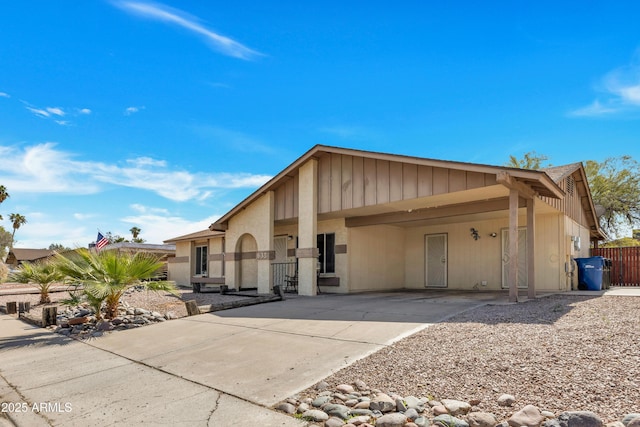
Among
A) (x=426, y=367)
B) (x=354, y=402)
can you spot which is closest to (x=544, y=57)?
(x=426, y=367)

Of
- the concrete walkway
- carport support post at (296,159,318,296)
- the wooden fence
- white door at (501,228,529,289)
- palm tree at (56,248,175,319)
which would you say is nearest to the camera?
the concrete walkway

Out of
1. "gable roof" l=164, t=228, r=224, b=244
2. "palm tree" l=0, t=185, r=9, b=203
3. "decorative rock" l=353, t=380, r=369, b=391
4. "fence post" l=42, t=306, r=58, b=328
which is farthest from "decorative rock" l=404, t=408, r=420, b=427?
"palm tree" l=0, t=185, r=9, b=203

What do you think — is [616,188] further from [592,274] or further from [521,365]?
[521,365]

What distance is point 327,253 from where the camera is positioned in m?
15.3

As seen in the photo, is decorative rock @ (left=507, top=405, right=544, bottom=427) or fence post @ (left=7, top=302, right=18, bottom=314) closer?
decorative rock @ (left=507, top=405, right=544, bottom=427)

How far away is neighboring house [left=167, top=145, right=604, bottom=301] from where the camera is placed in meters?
10.5

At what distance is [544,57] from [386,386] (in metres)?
11.1

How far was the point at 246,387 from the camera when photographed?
464cm

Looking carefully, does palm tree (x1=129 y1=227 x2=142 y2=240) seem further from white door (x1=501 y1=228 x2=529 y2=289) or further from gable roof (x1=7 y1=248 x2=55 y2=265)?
white door (x1=501 y1=228 x2=529 y2=289)

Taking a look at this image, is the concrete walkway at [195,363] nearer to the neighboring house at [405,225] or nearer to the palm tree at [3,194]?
the neighboring house at [405,225]

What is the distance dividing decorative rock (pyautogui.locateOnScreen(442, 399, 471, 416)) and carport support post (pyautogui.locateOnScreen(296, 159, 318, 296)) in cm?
1004

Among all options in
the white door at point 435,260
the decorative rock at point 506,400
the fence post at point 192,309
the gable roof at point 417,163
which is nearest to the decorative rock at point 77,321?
the fence post at point 192,309

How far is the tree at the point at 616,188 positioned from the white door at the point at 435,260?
20388 mm

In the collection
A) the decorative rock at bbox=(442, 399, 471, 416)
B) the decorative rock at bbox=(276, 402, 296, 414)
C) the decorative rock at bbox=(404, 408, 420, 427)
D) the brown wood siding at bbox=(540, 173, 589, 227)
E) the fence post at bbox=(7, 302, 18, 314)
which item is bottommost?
the fence post at bbox=(7, 302, 18, 314)
